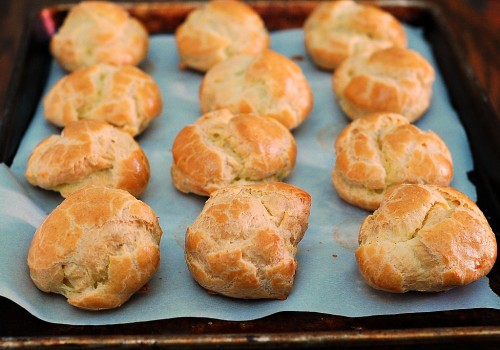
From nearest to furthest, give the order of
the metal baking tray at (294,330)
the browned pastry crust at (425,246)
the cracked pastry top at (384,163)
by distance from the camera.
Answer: the metal baking tray at (294,330)
the browned pastry crust at (425,246)
the cracked pastry top at (384,163)

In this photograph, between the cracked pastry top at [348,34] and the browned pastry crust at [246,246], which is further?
the cracked pastry top at [348,34]

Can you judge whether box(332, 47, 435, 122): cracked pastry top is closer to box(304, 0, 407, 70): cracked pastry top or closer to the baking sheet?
the baking sheet

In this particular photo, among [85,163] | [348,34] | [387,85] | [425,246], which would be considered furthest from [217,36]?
[425,246]

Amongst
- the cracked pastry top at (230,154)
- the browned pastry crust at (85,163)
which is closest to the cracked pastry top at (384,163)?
the cracked pastry top at (230,154)

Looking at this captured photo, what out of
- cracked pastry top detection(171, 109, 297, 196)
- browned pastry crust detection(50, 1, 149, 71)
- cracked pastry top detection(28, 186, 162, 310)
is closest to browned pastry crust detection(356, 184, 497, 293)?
cracked pastry top detection(171, 109, 297, 196)

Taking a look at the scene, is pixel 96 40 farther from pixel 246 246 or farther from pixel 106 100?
pixel 246 246

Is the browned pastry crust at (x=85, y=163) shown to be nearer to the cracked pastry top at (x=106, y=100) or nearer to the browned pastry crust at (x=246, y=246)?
the cracked pastry top at (x=106, y=100)
